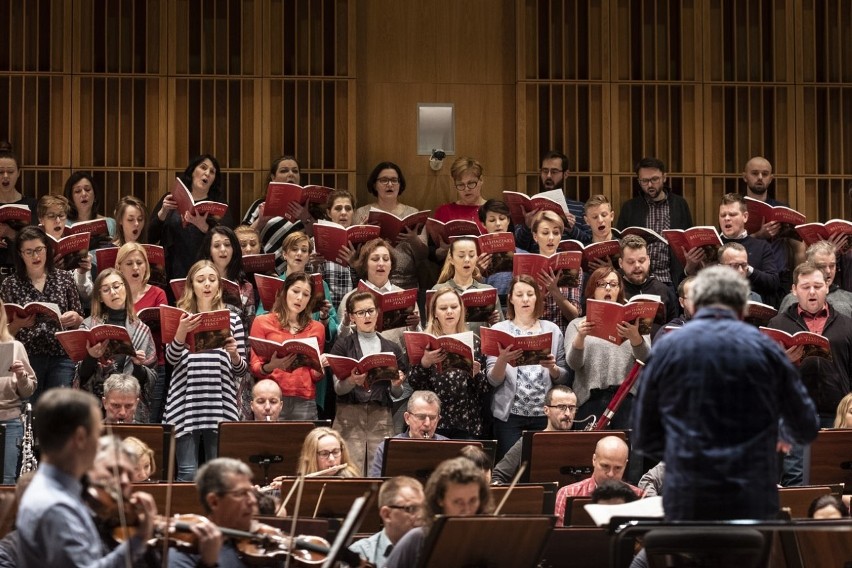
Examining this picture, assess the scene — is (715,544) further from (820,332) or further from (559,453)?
(820,332)

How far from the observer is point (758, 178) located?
26.2ft

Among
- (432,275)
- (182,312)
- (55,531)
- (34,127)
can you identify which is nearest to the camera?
(55,531)

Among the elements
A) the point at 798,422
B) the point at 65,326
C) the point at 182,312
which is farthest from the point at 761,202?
the point at 798,422

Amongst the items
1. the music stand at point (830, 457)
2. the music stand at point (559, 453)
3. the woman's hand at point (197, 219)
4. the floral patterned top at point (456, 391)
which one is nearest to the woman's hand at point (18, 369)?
the woman's hand at point (197, 219)

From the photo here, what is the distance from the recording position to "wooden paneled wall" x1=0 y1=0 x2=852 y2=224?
884 cm

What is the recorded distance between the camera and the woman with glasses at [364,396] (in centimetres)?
626

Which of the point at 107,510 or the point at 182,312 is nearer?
the point at 107,510

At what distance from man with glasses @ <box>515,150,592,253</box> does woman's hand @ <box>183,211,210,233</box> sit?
1.64m

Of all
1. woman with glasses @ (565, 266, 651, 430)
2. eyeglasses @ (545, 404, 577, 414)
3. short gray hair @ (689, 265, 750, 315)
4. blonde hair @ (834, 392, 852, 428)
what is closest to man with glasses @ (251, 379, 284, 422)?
eyeglasses @ (545, 404, 577, 414)

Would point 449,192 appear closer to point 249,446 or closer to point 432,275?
point 432,275

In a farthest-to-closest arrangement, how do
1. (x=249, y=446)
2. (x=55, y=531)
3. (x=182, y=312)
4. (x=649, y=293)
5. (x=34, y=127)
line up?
(x=34, y=127) → (x=649, y=293) → (x=182, y=312) → (x=249, y=446) → (x=55, y=531)

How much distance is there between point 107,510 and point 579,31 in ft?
21.7

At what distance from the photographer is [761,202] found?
24.2ft

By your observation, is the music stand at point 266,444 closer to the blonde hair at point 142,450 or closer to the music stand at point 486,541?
the blonde hair at point 142,450
